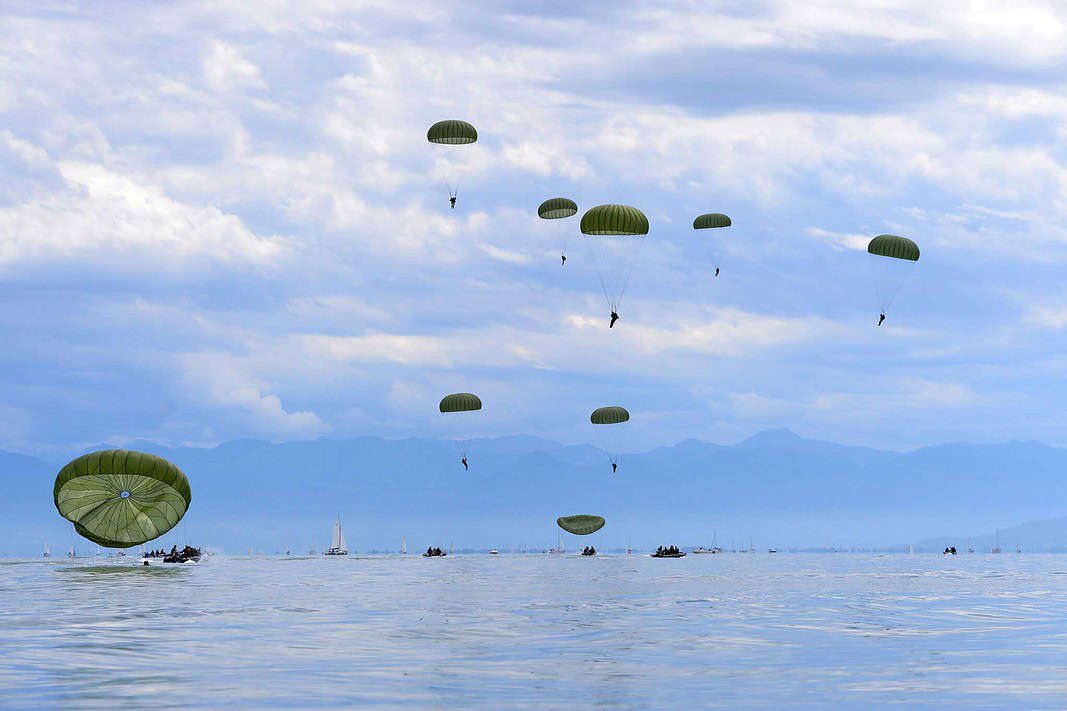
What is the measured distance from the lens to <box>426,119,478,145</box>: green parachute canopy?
8138 cm

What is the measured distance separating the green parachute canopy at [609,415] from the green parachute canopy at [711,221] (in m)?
17.8

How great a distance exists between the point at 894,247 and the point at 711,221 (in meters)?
15.9

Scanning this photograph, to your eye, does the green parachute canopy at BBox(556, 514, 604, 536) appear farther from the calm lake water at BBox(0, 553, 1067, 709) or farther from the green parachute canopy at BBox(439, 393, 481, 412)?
the calm lake water at BBox(0, 553, 1067, 709)

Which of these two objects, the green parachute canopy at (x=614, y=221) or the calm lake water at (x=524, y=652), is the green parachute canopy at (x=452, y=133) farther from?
the calm lake water at (x=524, y=652)

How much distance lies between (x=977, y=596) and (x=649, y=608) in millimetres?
23857

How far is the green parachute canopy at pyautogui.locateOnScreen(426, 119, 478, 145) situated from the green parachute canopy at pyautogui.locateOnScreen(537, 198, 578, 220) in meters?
7.18

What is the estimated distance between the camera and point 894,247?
75688mm

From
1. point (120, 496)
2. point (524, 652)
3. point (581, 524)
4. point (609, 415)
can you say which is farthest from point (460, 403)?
point (524, 652)

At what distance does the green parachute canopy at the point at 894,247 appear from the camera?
2948 inches

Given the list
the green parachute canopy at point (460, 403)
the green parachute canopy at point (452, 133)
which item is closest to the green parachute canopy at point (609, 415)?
the green parachute canopy at point (460, 403)

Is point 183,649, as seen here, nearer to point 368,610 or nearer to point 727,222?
point 368,610

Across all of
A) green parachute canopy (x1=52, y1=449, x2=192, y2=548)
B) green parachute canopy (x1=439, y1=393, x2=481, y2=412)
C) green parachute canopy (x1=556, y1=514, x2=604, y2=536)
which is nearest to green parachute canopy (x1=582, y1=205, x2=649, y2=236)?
green parachute canopy (x1=439, y1=393, x2=481, y2=412)

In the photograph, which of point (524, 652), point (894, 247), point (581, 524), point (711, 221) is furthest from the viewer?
point (581, 524)

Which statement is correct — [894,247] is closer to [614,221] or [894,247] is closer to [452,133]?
[614,221]
